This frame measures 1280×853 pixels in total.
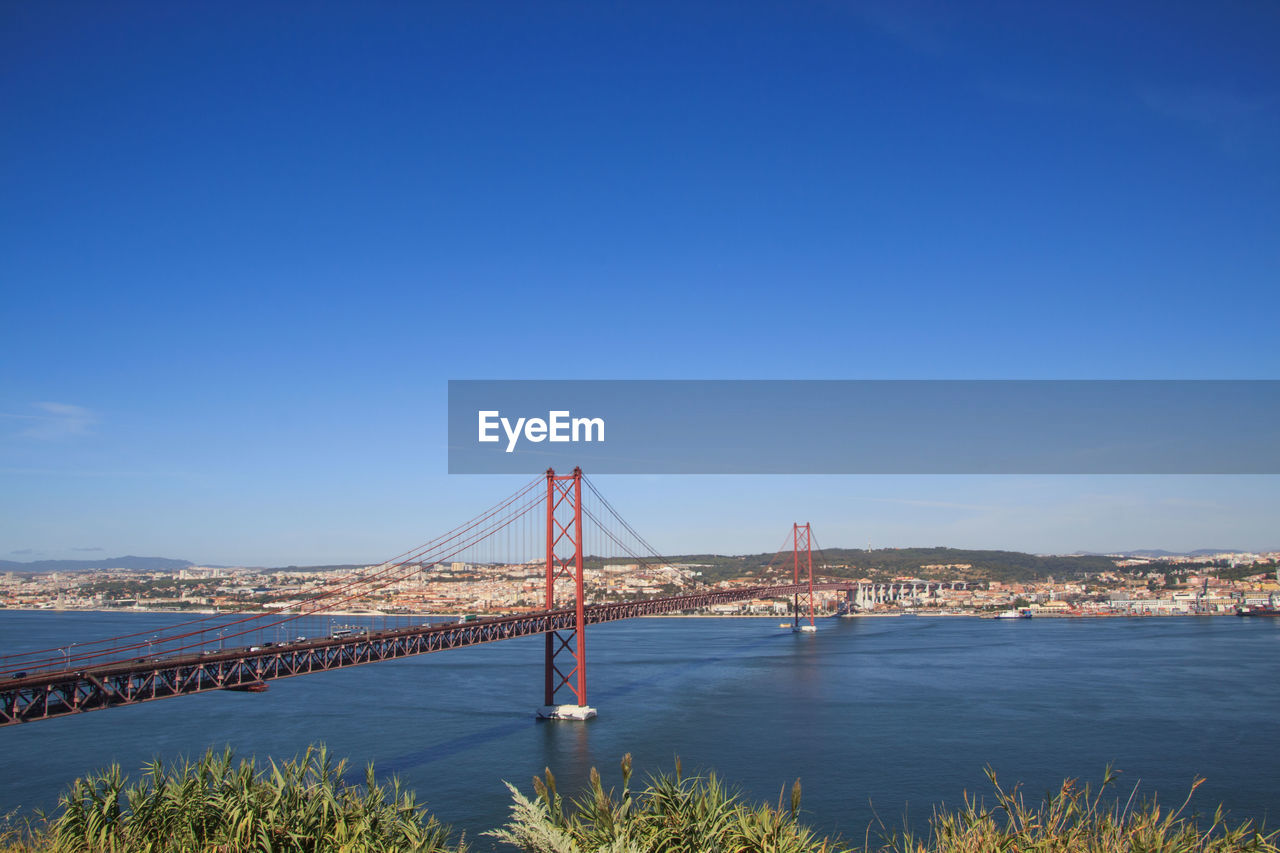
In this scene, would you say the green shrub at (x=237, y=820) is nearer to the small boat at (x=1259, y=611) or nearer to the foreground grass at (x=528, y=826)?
the foreground grass at (x=528, y=826)

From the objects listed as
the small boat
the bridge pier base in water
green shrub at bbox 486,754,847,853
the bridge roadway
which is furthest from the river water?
the small boat

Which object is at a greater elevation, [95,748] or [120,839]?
[120,839]

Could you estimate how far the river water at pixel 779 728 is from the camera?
55.1 ft

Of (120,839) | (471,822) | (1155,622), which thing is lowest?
(1155,622)

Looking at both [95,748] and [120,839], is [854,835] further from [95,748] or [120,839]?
[95,748]

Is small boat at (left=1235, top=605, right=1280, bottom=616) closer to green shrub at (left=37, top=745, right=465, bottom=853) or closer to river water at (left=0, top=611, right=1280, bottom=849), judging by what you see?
river water at (left=0, top=611, right=1280, bottom=849)

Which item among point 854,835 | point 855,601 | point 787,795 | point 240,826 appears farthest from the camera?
point 855,601

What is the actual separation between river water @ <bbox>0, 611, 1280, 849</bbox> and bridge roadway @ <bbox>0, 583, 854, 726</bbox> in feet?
8.61

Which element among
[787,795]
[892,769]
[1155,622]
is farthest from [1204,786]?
[1155,622]

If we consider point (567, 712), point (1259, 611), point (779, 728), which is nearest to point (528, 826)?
point (567, 712)

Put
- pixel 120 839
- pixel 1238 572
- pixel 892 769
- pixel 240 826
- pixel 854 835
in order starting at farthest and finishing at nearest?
pixel 1238 572
pixel 892 769
pixel 854 835
pixel 120 839
pixel 240 826

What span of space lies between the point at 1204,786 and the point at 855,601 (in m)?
69.4

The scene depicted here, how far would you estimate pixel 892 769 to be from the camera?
18094 mm

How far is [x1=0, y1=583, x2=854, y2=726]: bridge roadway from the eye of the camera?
1113 cm
